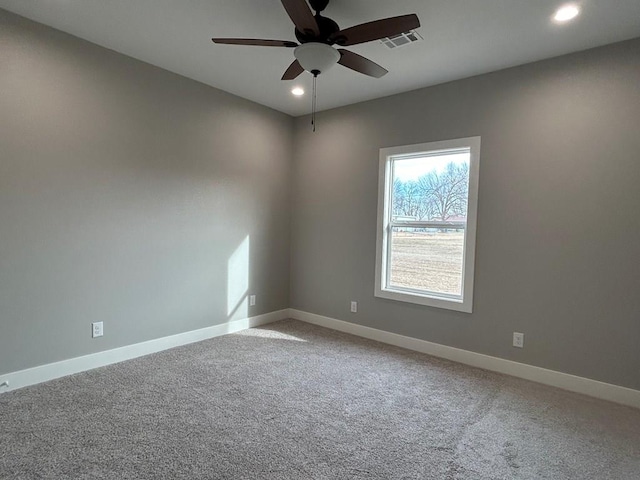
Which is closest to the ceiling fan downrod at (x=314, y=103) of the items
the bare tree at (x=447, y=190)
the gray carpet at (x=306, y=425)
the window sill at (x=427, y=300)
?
the bare tree at (x=447, y=190)

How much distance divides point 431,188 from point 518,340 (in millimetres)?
1662

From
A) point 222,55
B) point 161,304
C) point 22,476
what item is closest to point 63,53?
point 222,55

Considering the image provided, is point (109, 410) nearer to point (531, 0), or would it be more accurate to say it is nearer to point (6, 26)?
point (6, 26)

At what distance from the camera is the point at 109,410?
90.3 inches

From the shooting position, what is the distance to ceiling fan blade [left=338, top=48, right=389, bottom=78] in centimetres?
226

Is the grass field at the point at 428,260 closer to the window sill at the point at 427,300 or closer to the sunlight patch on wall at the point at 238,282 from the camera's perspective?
the window sill at the point at 427,300

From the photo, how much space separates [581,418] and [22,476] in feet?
11.0

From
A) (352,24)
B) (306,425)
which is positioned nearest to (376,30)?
(352,24)

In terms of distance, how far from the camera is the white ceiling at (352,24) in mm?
2266

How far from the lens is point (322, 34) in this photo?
2.02m

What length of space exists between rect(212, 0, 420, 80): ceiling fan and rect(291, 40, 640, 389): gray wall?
154cm

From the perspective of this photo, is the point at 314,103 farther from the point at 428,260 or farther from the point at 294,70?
the point at 428,260

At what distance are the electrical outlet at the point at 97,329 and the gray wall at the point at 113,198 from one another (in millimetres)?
53

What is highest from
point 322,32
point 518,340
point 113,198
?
point 322,32
